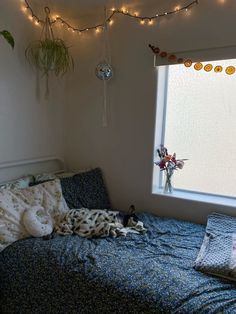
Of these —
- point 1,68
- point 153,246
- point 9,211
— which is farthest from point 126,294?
point 1,68

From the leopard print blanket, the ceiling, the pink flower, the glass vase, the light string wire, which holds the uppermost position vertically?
the ceiling

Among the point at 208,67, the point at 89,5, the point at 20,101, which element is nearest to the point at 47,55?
the point at 20,101

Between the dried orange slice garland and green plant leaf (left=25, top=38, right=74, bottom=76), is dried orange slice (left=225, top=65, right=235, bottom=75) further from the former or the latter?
green plant leaf (left=25, top=38, right=74, bottom=76)

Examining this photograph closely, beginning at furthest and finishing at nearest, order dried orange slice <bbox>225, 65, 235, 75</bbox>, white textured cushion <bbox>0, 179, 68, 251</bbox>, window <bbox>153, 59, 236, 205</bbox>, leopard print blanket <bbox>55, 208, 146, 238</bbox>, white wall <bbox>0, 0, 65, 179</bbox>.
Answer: window <bbox>153, 59, 236, 205</bbox> → white wall <bbox>0, 0, 65, 179</bbox> → dried orange slice <bbox>225, 65, 235, 75</bbox> → leopard print blanket <bbox>55, 208, 146, 238</bbox> → white textured cushion <bbox>0, 179, 68, 251</bbox>

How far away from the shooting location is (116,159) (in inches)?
96.0

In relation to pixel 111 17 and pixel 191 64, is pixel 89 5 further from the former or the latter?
pixel 191 64

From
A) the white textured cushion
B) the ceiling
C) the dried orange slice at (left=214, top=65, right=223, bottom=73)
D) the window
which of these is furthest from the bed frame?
the dried orange slice at (left=214, top=65, right=223, bottom=73)

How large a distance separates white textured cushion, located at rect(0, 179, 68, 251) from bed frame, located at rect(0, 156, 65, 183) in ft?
1.07

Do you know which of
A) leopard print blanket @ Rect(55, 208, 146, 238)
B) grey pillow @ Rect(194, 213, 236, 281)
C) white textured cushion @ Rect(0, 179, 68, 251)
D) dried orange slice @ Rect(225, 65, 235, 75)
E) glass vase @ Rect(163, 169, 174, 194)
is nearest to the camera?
grey pillow @ Rect(194, 213, 236, 281)

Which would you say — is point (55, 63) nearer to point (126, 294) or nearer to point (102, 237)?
point (102, 237)

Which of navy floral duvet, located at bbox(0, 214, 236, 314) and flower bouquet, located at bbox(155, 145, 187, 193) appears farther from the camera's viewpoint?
flower bouquet, located at bbox(155, 145, 187, 193)

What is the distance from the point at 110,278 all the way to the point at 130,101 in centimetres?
148

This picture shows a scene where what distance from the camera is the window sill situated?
2071 mm

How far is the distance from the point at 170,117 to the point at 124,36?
0.81 metres
